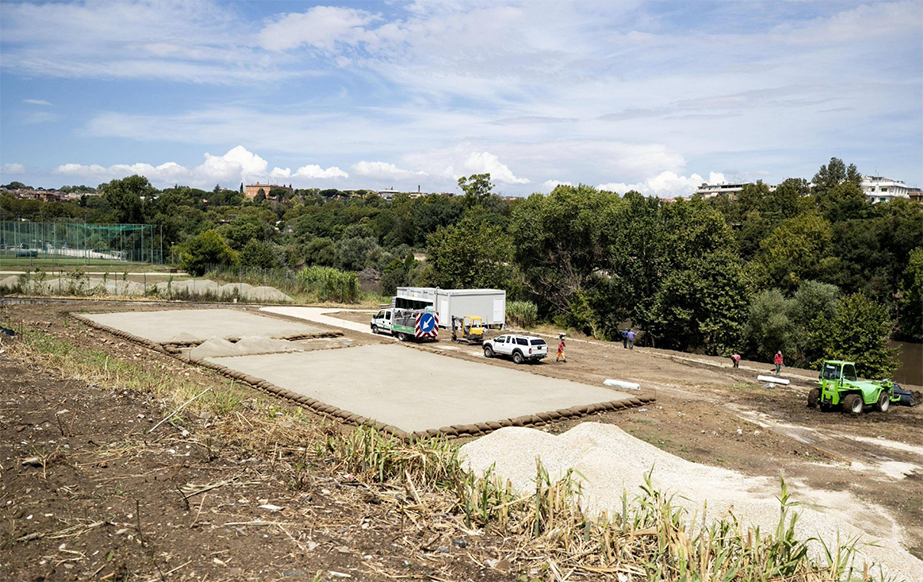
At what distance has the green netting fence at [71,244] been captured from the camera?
62.1m

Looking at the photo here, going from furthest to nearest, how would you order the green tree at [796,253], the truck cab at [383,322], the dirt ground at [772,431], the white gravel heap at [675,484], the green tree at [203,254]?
the green tree at [203,254]
the green tree at [796,253]
the truck cab at [383,322]
the dirt ground at [772,431]
the white gravel heap at [675,484]

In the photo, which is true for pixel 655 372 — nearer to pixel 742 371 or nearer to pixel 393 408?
pixel 742 371

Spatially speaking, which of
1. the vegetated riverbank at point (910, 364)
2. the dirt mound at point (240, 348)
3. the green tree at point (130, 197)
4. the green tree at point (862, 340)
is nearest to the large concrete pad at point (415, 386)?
the dirt mound at point (240, 348)

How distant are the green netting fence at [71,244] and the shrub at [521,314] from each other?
42.1 m

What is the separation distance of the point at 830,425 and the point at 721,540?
Result: 13.9m

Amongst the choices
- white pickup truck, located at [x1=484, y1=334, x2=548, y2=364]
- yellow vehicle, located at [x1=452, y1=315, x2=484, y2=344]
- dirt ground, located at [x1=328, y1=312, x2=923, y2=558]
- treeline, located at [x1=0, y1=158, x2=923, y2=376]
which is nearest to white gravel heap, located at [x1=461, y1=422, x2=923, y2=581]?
dirt ground, located at [x1=328, y1=312, x2=923, y2=558]

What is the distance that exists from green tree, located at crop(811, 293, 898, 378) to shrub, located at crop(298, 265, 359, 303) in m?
33.4

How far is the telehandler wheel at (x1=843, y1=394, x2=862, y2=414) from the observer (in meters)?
20.2

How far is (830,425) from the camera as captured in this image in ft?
60.8

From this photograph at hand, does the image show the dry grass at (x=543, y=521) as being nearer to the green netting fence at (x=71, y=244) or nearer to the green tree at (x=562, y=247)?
the green tree at (x=562, y=247)

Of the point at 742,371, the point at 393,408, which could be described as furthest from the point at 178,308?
the point at 742,371

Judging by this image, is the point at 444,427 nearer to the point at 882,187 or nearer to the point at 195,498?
the point at 195,498

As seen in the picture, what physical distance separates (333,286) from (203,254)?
22.3 m

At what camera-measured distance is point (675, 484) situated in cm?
1070
